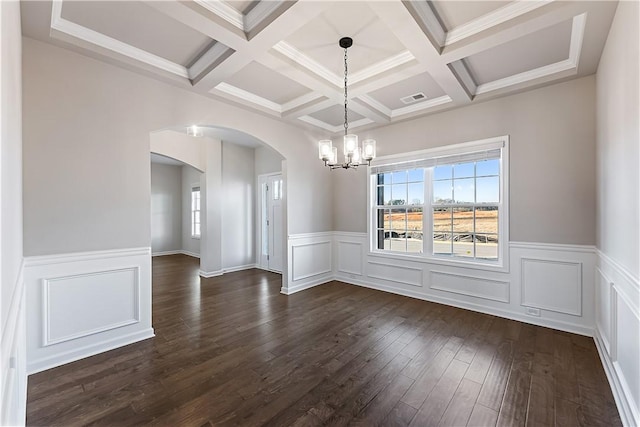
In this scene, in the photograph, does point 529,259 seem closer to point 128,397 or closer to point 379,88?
point 379,88

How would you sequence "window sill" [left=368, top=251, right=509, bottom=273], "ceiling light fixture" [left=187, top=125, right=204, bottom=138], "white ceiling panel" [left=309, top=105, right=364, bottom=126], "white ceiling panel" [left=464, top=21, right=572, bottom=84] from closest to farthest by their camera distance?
"white ceiling panel" [left=464, top=21, right=572, bottom=84] → "window sill" [left=368, top=251, right=509, bottom=273] → "white ceiling panel" [left=309, top=105, right=364, bottom=126] → "ceiling light fixture" [left=187, top=125, right=204, bottom=138]

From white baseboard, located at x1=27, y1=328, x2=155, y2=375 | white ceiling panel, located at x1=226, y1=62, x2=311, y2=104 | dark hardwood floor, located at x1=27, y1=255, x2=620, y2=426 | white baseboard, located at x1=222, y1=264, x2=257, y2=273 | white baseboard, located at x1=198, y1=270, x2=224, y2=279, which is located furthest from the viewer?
white baseboard, located at x1=222, y1=264, x2=257, y2=273

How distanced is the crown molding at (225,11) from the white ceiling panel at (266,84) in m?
0.67

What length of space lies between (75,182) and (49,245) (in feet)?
1.99

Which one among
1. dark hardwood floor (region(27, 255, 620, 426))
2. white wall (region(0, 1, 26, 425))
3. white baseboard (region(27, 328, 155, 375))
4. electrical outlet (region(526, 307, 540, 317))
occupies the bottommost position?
dark hardwood floor (region(27, 255, 620, 426))

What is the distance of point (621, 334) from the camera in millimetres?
2078

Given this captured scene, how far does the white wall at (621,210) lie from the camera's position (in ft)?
5.71

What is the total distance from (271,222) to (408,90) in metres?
4.07

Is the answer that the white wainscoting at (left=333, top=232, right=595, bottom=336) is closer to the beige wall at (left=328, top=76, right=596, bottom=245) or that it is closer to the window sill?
the window sill

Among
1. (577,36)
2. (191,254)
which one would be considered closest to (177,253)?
(191,254)

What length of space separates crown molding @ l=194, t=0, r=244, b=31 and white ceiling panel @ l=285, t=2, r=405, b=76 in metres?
0.49

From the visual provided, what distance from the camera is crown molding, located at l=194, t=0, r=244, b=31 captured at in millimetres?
2195

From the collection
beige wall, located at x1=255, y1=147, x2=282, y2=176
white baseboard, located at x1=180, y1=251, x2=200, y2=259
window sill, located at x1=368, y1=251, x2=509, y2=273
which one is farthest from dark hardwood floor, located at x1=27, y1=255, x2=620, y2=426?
white baseboard, located at x1=180, y1=251, x2=200, y2=259

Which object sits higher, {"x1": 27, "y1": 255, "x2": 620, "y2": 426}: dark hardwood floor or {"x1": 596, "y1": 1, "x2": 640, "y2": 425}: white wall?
{"x1": 596, "y1": 1, "x2": 640, "y2": 425}: white wall
